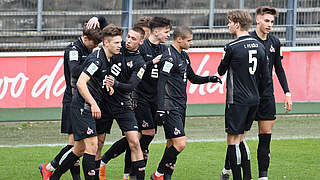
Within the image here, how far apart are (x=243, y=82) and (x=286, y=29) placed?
8282mm

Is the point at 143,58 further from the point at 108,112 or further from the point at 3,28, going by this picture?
the point at 3,28

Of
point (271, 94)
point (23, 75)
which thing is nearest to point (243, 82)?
point (271, 94)

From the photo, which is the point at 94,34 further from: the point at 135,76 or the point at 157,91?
the point at 157,91

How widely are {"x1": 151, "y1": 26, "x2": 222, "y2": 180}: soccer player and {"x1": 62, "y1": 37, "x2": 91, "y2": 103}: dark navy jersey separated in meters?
0.93

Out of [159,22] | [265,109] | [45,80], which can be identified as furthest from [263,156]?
[45,80]

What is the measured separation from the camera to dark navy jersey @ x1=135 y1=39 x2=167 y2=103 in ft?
26.9

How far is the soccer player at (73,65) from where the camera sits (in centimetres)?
734

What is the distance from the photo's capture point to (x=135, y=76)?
7.38m

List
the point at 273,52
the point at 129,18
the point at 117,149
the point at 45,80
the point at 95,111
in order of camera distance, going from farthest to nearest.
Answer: the point at 129,18, the point at 45,80, the point at 117,149, the point at 273,52, the point at 95,111

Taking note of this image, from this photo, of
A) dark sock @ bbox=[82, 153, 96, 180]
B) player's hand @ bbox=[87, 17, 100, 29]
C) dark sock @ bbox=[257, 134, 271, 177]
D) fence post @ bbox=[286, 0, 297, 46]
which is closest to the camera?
dark sock @ bbox=[82, 153, 96, 180]

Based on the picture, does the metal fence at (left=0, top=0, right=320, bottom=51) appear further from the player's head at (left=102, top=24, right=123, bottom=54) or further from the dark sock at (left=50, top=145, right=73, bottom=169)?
the player's head at (left=102, top=24, right=123, bottom=54)

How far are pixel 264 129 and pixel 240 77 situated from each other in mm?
961

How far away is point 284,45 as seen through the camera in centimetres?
1526

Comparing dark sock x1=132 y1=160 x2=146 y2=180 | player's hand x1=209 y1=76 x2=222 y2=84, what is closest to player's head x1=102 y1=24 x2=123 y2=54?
dark sock x1=132 y1=160 x2=146 y2=180
